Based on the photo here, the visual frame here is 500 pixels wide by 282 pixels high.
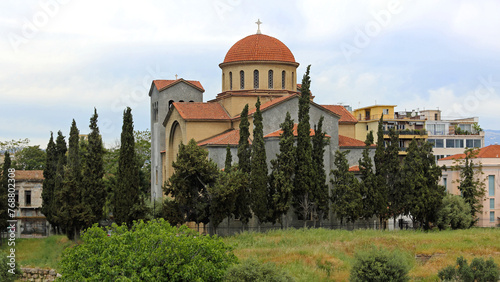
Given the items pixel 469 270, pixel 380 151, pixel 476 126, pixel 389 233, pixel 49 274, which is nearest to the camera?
pixel 469 270

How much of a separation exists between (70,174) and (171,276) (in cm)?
1773

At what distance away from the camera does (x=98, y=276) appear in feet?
59.9

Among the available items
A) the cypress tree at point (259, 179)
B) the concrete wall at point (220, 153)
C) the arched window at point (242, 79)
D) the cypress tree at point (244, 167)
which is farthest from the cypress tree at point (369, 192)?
the arched window at point (242, 79)

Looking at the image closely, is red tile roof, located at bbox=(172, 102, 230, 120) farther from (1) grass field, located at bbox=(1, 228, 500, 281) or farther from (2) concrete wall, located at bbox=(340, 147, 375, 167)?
(1) grass field, located at bbox=(1, 228, 500, 281)

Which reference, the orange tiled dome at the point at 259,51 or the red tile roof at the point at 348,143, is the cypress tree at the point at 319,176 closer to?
the red tile roof at the point at 348,143

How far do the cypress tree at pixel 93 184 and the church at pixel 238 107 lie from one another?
5235mm

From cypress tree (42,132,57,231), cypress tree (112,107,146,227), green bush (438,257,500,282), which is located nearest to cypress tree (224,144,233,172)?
cypress tree (112,107,146,227)

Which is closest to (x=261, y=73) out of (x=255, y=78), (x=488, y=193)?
(x=255, y=78)

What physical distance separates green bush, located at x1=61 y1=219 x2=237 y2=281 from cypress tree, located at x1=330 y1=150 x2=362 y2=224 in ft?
44.1

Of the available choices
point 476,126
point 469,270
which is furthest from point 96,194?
point 476,126

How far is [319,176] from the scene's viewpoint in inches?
1273

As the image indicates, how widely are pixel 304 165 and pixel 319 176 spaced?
46.6 inches

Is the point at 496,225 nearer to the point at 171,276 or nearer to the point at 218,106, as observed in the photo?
the point at 218,106

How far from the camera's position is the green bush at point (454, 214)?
1326 inches
